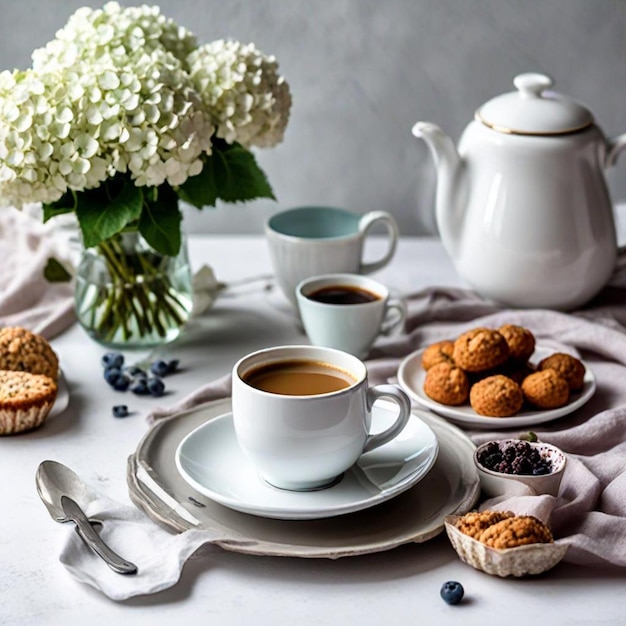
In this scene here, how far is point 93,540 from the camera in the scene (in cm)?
96

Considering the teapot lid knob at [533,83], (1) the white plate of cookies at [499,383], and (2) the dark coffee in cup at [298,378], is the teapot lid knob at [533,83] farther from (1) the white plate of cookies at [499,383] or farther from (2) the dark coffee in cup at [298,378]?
(2) the dark coffee in cup at [298,378]

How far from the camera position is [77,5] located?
1.91 m

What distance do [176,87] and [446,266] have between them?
73 cm

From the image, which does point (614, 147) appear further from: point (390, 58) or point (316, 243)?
point (390, 58)

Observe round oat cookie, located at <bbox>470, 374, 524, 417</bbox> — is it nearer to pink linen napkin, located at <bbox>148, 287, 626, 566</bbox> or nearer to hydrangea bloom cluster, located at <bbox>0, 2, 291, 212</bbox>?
pink linen napkin, located at <bbox>148, 287, 626, 566</bbox>

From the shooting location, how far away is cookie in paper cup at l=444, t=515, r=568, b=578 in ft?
2.95

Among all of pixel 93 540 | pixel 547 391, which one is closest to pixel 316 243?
pixel 547 391

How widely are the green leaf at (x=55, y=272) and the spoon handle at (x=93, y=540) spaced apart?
2.23ft

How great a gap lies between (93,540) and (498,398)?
1.61 feet

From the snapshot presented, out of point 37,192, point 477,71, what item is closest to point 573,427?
point 37,192

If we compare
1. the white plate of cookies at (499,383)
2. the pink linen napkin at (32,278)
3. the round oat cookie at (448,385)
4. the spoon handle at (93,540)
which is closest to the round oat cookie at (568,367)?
the white plate of cookies at (499,383)

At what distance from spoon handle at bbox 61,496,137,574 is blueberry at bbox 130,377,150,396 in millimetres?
Answer: 302

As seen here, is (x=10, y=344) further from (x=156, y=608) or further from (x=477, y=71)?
(x=477, y=71)

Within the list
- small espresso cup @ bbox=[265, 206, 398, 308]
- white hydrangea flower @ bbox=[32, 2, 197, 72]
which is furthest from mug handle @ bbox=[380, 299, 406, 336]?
white hydrangea flower @ bbox=[32, 2, 197, 72]
